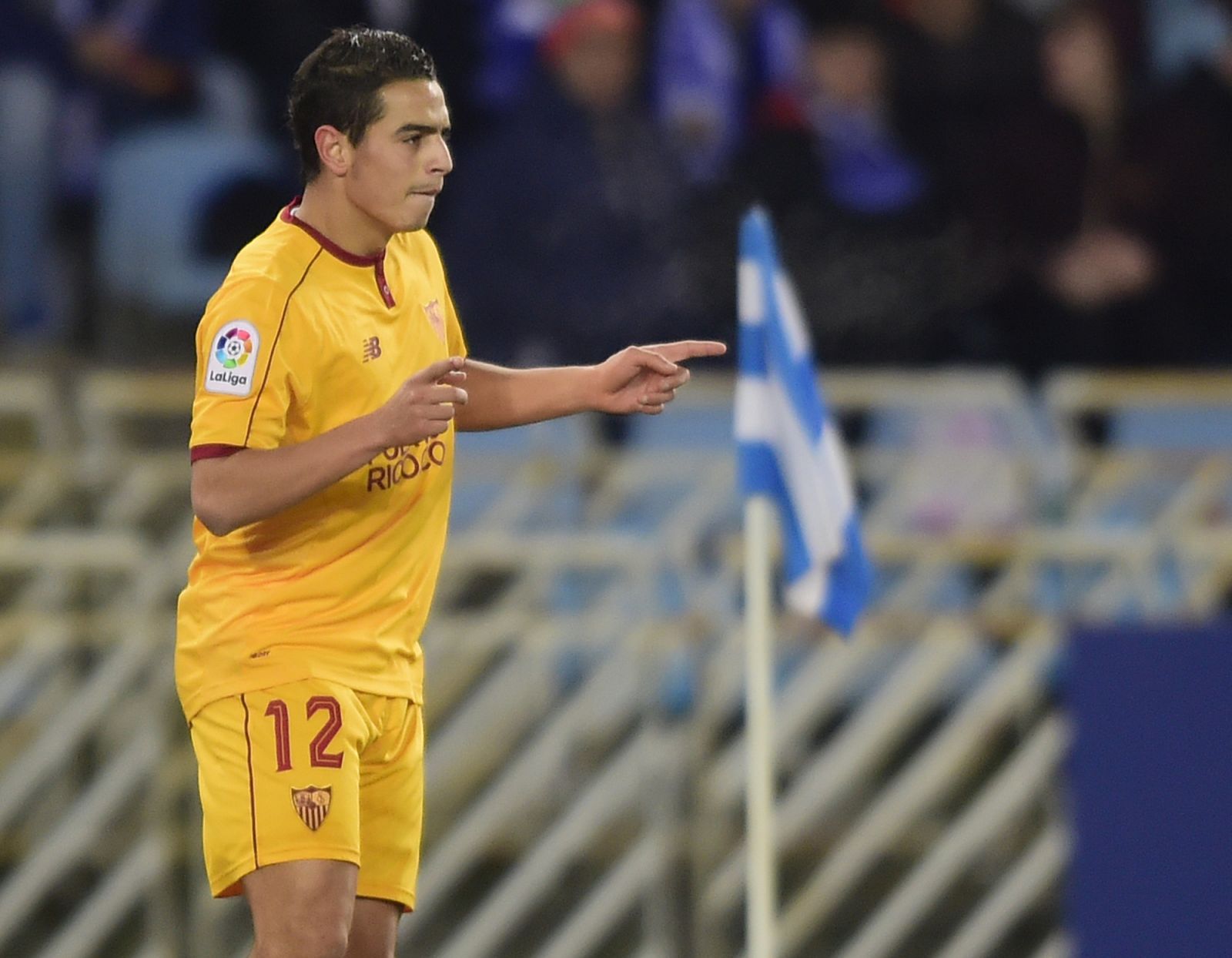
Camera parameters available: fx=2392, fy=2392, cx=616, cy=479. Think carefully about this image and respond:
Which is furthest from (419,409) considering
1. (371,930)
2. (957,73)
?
(957,73)

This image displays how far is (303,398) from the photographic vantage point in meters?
3.99

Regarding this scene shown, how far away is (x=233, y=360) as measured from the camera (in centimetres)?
388

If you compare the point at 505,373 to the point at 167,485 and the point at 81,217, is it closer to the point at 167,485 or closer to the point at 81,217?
the point at 167,485

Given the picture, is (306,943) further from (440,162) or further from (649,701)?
(649,701)

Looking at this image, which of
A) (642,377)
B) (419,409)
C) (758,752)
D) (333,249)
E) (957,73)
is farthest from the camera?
(957,73)

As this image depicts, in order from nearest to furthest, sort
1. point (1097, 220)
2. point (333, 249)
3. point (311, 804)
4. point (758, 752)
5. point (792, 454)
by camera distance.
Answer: point (311, 804) → point (333, 249) → point (758, 752) → point (792, 454) → point (1097, 220)

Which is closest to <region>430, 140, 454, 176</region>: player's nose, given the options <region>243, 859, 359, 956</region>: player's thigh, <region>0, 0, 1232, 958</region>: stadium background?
<region>243, 859, 359, 956</region>: player's thigh

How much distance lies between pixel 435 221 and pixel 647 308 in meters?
0.93

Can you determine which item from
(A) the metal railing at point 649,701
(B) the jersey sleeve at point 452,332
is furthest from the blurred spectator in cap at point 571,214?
(B) the jersey sleeve at point 452,332

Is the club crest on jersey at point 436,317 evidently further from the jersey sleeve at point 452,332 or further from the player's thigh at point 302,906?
the player's thigh at point 302,906

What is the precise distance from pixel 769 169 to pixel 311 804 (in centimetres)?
521

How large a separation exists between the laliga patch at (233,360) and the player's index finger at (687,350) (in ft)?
2.48

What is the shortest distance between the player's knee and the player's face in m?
1.17

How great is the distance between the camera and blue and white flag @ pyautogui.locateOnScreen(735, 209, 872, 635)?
516 centimetres
